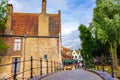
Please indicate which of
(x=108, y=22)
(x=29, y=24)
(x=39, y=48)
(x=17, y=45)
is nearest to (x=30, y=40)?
(x=39, y=48)

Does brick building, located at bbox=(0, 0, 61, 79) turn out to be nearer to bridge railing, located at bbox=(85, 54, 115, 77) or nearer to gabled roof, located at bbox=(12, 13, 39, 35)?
gabled roof, located at bbox=(12, 13, 39, 35)

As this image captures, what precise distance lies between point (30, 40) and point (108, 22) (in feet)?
36.4

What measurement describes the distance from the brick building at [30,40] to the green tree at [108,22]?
587 centimetres

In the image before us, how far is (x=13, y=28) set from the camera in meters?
27.6

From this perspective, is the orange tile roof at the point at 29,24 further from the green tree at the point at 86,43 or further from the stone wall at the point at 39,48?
the green tree at the point at 86,43

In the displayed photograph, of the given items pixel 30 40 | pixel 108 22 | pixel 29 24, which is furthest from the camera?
pixel 29 24

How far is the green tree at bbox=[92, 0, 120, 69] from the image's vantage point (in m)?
24.0

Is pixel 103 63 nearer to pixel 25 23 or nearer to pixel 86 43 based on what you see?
pixel 25 23

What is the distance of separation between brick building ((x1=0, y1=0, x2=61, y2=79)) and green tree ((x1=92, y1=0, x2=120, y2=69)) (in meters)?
5.87

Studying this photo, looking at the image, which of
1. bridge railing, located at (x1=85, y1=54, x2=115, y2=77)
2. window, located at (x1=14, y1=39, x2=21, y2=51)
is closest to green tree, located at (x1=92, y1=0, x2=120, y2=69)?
bridge railing, located at (x1=85, y1=54, x2=115, y2=77)

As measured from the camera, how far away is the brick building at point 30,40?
1022 inches

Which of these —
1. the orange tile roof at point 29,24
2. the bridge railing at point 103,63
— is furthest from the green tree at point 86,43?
the bridge railing at point 103,63

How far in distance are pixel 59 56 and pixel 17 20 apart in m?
8.80

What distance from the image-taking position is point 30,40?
1060 inches
